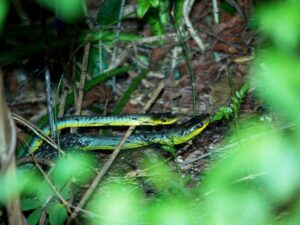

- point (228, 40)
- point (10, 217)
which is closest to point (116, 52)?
point (228, 40)

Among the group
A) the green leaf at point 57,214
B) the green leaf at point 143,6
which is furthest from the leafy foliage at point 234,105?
the green leaf at point 143,6

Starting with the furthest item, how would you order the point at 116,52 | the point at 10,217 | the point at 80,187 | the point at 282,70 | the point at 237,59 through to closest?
the point at 116,52 < the point at 237,59 < the point at 80,187 < the point at 10,217 < the point at 282,70

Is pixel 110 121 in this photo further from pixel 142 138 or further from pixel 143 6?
pixel 143 6

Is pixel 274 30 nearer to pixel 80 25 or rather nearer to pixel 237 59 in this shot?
pixel 237 59

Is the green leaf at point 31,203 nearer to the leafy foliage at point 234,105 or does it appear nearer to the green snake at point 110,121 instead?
the leafy foliage at point 234,105

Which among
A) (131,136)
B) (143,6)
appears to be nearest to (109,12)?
(143,6)

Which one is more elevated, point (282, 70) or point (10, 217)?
point (282, 70)
